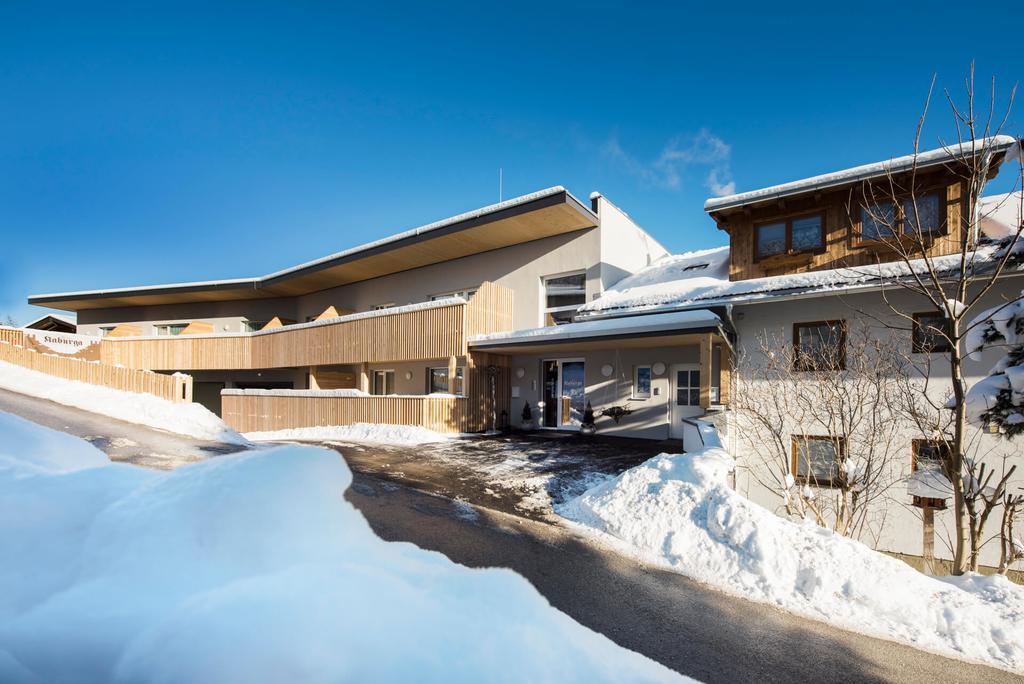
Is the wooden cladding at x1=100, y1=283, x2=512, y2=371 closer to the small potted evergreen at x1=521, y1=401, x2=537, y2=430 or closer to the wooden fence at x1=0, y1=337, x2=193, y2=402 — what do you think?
the small potted evergreen at x1=521, y1=401, x2=537, y2=430

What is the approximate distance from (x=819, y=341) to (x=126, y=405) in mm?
15109

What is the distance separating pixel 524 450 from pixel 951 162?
38.1 ft

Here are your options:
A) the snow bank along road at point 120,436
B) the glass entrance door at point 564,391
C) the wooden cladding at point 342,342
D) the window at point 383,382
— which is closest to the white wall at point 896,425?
the glass entrance door at point 564,391

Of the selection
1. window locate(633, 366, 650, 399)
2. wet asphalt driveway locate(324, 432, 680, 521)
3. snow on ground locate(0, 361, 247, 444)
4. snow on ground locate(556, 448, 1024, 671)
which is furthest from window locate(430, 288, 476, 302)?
snow on ground locate(556, 448, 1024, 671)

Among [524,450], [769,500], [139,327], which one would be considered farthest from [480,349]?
[139,327]

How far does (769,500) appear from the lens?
11195 millimetres

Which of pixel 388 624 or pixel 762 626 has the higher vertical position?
pixel 388 624

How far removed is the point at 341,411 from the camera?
1566cm

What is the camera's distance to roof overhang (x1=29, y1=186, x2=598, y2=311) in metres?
14.8

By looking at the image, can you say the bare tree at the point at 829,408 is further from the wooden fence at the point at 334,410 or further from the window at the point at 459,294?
the window at the point at 459,294

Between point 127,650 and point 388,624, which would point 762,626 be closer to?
point 388,624

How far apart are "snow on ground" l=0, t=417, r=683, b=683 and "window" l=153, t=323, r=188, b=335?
3040cm

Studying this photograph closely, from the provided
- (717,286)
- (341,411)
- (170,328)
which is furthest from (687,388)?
(170,328)

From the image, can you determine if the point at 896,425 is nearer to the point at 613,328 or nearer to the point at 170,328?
the point at 613,328
